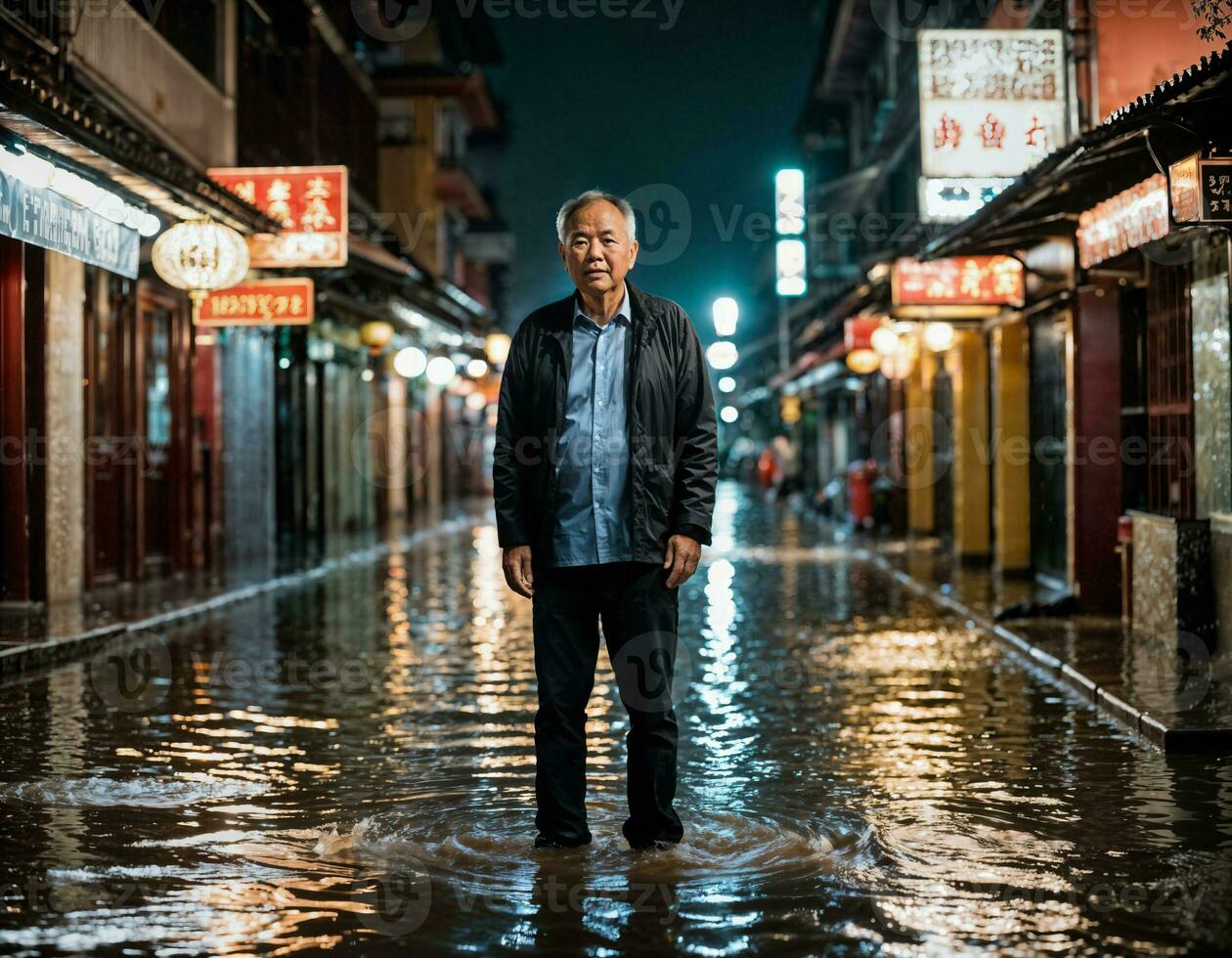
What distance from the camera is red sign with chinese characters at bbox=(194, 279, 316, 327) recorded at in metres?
20.3

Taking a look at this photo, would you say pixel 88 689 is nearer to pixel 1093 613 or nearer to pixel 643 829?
pixel 643 829

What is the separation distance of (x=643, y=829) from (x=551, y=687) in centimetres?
64

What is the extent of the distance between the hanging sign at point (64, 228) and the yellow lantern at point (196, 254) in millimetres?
1155

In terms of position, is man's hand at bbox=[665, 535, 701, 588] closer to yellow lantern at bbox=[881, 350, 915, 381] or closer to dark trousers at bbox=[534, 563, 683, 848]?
dark trousers at bbox=[534, 563, 683, 848]

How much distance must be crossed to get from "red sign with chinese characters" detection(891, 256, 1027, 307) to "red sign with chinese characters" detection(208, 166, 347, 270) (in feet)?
23.5

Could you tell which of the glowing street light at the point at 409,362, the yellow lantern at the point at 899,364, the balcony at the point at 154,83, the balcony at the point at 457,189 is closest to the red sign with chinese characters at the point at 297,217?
the balcony at the point at 154,83

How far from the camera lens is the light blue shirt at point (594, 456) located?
19.5ft

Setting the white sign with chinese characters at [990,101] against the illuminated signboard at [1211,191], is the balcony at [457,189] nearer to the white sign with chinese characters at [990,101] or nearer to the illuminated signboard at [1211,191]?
the white sign with chinese characters at [990,101]

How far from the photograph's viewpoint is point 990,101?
17.6m

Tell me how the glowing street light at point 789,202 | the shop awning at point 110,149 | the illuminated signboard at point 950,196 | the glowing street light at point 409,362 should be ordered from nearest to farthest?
1. the shop awning at point 110,149
2. the illuminated signboard at point 950,196
3. the glowing street light at point 409,362
4. the glowing street light at point 789,202

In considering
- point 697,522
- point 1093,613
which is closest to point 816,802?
point 697,522

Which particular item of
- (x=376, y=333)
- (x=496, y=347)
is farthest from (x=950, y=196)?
(x=496, y=347)

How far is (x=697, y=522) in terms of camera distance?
6000 mm

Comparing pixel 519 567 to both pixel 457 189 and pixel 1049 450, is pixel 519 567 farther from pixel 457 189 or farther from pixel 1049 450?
pixel 457 189
